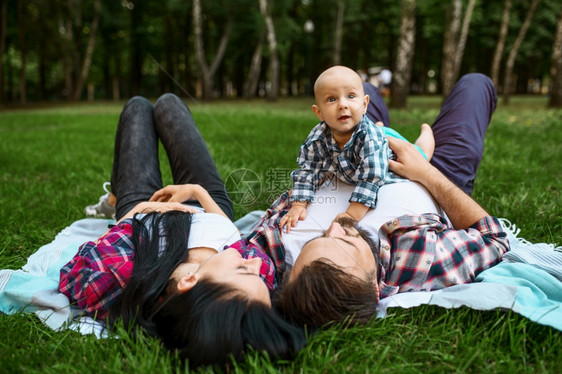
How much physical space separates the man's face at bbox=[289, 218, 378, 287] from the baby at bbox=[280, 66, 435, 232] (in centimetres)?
34

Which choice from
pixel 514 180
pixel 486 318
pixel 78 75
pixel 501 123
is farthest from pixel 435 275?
pixel 78 75

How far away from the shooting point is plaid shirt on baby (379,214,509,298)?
2.00 metres

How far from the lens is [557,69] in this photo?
11.3m

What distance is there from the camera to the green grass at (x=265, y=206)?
1550mm

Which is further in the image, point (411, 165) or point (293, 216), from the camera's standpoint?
point (411, 165)

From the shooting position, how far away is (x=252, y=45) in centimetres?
3092

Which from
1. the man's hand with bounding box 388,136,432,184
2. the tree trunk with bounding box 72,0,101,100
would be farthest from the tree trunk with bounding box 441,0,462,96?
the tree trunk with bounding box 72,0,101,100

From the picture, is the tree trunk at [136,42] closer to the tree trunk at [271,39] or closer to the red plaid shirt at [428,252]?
the tree trunk at [271,39]

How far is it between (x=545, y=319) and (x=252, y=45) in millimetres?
31503

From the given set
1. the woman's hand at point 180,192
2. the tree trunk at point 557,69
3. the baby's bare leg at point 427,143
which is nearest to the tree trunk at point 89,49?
the tree trunk at point 557,69

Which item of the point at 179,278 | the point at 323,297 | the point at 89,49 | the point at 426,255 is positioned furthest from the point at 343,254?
the point at 89,49

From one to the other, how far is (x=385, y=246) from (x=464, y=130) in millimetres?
1450

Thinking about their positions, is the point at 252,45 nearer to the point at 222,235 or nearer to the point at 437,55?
the point at 437,55

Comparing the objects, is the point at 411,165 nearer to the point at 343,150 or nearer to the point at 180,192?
the point at 343,150
